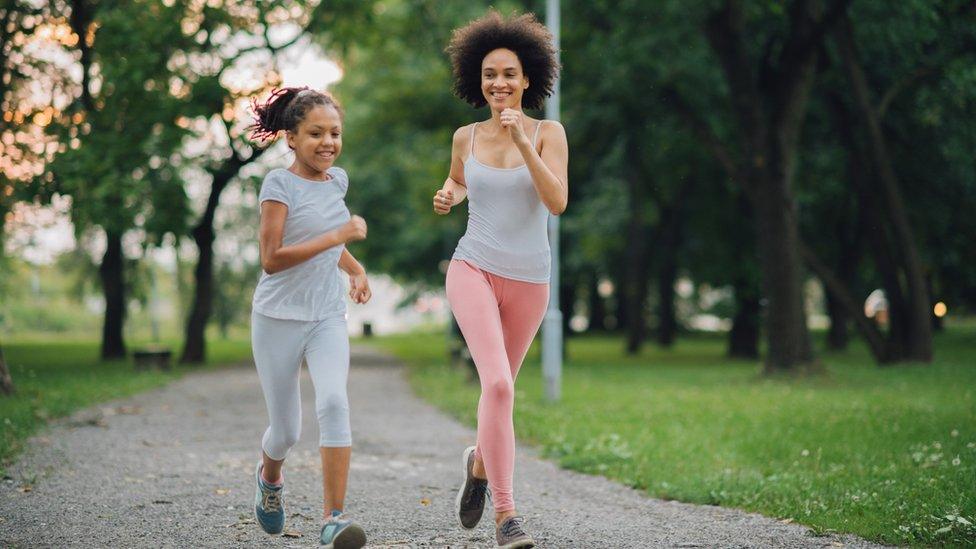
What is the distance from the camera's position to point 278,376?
471cm

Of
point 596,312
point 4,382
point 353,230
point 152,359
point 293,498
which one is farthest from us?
point 596,312

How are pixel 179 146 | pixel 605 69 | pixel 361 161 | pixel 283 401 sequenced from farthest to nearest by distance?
pixel 361 161
pixel 605 69
pixel 179 146
pixel 283 401

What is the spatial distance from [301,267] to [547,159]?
125cm

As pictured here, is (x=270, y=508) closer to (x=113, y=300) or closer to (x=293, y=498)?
(x=293, y=498)

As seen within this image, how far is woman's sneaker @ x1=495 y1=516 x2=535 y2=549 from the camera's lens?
14.8 ft

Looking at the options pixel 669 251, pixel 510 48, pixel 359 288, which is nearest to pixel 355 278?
pixel 359 288

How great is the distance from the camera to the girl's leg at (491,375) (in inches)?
186

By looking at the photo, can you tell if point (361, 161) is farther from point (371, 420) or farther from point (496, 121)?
point (496, 121)

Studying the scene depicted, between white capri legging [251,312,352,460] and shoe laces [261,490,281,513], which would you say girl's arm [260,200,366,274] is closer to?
white capri legging [251,312,352,460]

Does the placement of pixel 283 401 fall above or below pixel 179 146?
below

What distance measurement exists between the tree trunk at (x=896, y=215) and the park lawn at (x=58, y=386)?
13.9 meters

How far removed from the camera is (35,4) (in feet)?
63.2

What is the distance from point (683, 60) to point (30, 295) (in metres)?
45.5

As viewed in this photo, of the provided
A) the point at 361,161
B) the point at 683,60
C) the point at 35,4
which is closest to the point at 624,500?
the point at 683,60
